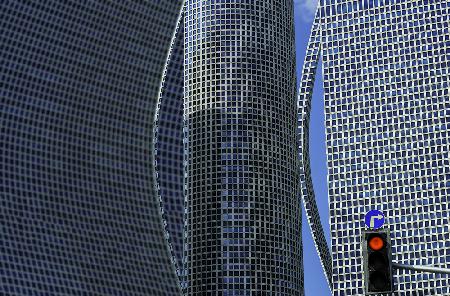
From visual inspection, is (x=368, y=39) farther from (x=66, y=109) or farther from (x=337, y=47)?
(x=66, y=109)

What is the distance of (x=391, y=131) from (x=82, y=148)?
201 feet

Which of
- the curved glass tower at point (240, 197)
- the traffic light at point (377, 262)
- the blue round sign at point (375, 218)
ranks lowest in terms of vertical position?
the traffic light at point (377, 262)

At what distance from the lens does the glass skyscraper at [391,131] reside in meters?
165

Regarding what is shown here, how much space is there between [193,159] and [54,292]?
69.3m

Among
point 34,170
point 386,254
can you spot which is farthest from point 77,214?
point 386,254

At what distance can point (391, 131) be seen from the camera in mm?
174875

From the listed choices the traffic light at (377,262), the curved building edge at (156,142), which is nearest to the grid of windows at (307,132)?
the curved building edge at (156,142)

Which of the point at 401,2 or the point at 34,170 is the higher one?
the point at 401,2

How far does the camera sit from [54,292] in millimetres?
133125

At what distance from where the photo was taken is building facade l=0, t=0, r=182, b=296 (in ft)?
451

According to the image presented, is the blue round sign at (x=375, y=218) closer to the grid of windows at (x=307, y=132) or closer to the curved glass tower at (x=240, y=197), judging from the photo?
the curved glass tower at (x=240, y=197)

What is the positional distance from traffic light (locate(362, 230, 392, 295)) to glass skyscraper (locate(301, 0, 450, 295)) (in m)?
141

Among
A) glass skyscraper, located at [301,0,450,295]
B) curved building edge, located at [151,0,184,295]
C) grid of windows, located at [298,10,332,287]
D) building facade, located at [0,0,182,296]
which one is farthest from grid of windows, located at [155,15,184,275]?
grid of windows, located at [298,10,332,287]

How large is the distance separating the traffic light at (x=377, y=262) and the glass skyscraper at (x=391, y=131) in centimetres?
14059
